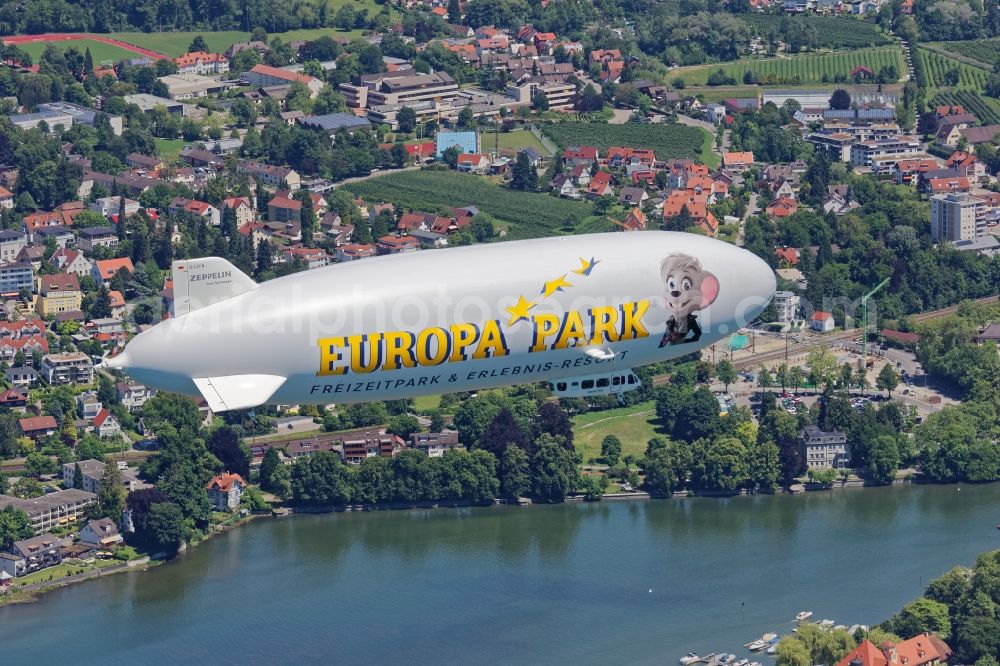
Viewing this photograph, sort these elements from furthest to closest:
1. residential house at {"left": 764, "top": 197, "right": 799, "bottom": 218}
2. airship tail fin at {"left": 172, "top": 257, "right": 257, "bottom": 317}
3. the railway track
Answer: residential house at {"left": 764, "top": 197, "right": 799, "bottom": 218} < the railway track < airship tail fin at {"left": 172, "top": 257, "right": 257, "bottom": 317}

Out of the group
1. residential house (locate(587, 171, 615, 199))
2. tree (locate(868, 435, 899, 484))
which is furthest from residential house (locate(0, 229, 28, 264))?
tree (locate(868, 435, 899, 484))

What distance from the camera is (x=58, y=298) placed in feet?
106

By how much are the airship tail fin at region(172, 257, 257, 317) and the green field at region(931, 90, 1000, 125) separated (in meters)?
29.6

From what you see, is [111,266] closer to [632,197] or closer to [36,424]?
[36,424]

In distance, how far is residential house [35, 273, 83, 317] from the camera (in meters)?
32.4

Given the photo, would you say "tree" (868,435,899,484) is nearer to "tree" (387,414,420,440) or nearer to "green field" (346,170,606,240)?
"tree" (387,414,420,440)

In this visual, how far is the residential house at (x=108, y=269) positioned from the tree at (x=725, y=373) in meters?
8.46

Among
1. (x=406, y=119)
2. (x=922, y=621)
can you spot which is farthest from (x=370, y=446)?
(x=406, y=119)

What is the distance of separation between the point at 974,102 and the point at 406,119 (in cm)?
1035

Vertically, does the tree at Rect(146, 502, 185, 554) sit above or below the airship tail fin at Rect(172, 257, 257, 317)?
below

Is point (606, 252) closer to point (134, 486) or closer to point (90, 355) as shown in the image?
point (134, 486)

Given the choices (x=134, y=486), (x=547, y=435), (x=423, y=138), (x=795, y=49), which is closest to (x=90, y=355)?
(x=134, y=486)

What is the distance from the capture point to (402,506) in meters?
27.3

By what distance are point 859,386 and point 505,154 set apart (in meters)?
11.4
